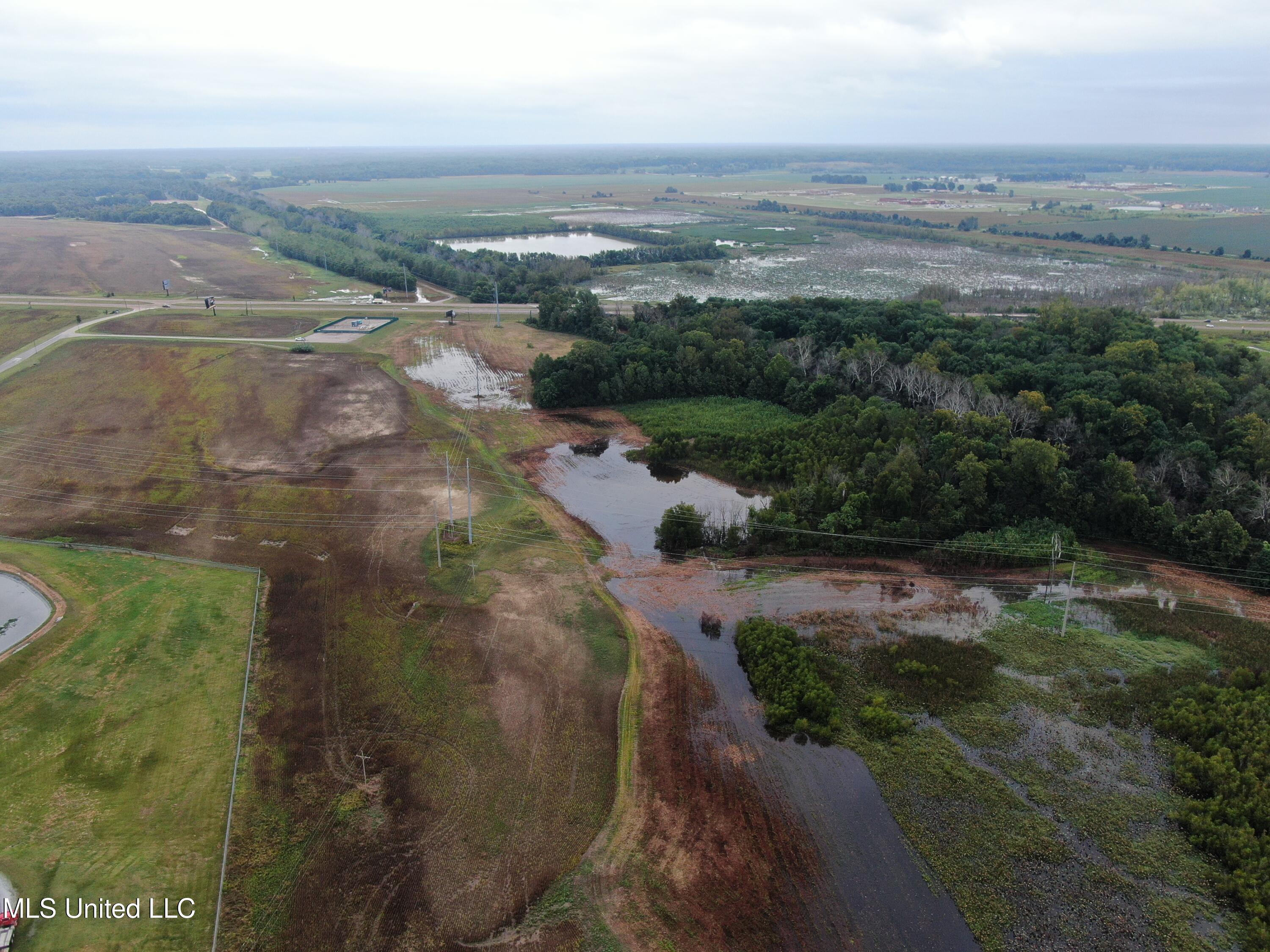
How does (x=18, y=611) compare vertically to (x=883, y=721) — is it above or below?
above

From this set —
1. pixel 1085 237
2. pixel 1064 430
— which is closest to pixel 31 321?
pixel 1064 430

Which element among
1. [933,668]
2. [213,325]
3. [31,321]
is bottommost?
[933,668]

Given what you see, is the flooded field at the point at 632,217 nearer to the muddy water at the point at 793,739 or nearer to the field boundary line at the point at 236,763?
the muddy water at the point at 793,739

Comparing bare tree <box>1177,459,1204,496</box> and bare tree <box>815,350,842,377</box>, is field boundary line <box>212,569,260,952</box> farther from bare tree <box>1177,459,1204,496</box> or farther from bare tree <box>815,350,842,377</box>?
bare tree <box>1177,459,1204,496</box>

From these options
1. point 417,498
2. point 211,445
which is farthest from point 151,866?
point 211,445

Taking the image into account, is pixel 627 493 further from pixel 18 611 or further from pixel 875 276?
pixel 875 276
